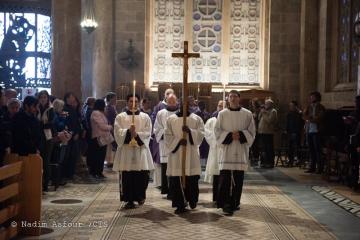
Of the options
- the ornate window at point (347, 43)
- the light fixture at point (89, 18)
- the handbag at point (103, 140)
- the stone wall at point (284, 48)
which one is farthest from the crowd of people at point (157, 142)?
the stone wall at point (284, 48)

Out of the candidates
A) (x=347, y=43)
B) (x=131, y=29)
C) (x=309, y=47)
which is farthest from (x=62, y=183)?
(x=309, y=47)

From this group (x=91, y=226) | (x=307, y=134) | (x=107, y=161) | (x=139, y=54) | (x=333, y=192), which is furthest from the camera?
(x=139, y=54)

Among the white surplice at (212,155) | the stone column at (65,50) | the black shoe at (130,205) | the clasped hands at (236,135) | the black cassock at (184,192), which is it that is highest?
the stone column at (65,50)

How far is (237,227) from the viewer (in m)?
7.54

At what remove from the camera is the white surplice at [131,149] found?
8.90m

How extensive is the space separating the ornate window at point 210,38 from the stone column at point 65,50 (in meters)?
6.31

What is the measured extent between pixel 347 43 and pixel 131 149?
839 cm

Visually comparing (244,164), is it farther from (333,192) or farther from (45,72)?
(45,72)

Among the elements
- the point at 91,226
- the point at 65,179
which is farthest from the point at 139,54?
the point at 91,226

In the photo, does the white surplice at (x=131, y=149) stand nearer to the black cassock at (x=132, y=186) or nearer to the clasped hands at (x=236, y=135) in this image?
the black cassock at (x=132, y=186)

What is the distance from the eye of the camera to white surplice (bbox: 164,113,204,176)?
8625 mm

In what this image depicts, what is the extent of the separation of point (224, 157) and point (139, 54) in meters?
10.4

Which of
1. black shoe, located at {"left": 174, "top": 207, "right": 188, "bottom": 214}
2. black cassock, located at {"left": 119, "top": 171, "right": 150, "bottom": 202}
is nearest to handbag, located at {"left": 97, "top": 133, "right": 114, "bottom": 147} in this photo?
black cassock, located at {"left": 119, "top": 171, "right": 150, "bottom": 202}

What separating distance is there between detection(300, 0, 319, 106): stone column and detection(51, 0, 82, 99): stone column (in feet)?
23.5
